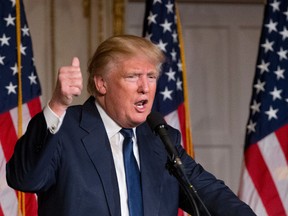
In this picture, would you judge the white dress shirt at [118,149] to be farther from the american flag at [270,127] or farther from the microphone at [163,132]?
the american flag at [270,127]

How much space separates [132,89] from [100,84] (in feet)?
0.50

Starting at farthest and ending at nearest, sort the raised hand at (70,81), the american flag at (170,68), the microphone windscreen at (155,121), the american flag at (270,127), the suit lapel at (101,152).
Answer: the american flag at (170,68)
the american flag at (270,127)
the suit lapel at (101,152)
the microphone windscreen at (155,121)
the raised hand at (70,81)

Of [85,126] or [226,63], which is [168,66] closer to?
[226,63]

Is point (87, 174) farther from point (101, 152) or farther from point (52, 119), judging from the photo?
point (52, 119)

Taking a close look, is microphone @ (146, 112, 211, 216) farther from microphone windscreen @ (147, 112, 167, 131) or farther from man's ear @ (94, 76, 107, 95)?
man's ear @ (94, 76, 107, 95)

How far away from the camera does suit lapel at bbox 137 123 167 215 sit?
8.75 feet

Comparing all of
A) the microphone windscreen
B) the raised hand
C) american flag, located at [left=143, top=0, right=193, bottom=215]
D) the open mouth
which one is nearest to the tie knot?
the open mouth

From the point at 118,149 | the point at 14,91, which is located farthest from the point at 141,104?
the point at 14,91

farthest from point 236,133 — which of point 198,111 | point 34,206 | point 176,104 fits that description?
point 34,206

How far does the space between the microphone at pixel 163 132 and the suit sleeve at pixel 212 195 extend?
17.6 inches

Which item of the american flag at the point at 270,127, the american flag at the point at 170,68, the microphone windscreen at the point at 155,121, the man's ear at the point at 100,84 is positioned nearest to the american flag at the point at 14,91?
the american flag at the point at 170,68

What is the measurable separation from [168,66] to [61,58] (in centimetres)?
93

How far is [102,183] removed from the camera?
2590 mm

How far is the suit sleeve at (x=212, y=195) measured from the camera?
105 inches
